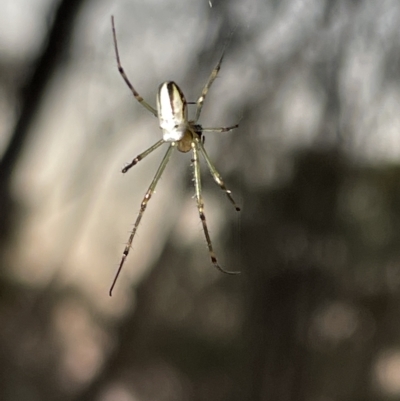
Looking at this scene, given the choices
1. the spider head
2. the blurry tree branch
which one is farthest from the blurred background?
the spider head

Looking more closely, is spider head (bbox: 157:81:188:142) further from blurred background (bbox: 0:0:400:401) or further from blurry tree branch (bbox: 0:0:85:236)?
blurry tree branch (bbox: 0:0:85:236)

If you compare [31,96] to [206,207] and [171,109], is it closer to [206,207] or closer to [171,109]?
[206,207]

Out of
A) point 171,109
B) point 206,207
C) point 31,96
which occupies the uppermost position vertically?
point 31,96

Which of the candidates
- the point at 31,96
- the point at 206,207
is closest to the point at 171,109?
the point at 206,207

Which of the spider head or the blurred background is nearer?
the spider head

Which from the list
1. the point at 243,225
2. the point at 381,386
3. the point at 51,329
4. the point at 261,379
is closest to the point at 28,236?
the point at 51,329

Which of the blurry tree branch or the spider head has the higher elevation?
the blurry tree branch
